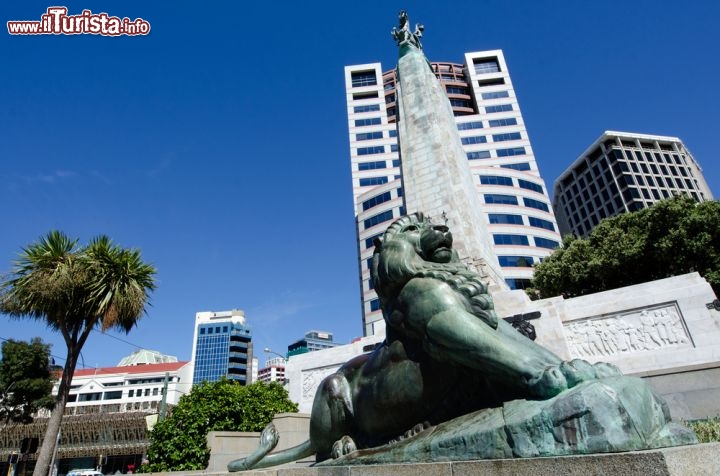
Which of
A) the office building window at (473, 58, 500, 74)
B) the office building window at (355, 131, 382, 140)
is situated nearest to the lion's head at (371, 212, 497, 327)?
the office building window at (355, 131, 382, 140)

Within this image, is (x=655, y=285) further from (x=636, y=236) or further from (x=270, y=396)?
(x=636, y=236)

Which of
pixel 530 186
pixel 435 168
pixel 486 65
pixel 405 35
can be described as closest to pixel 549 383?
pixel 435 168

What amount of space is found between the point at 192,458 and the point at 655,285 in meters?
11.9

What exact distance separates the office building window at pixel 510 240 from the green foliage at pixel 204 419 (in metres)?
38.1

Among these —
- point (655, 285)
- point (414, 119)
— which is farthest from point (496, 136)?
point (655, 285)

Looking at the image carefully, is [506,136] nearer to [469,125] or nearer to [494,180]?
[469,125]

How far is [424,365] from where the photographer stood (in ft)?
9.36

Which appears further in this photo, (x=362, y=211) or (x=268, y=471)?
(x=362, y=211)

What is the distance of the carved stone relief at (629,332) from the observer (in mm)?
9203

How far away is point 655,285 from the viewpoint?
974cm

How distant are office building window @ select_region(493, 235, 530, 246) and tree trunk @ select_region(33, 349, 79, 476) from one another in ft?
137

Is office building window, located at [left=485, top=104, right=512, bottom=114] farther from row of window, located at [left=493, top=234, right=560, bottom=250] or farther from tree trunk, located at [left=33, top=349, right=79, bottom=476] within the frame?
tree trunk, located at [left=33, top=349, right=79, bottom=476]

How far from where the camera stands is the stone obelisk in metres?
13.7

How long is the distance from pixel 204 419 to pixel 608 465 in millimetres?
11685
